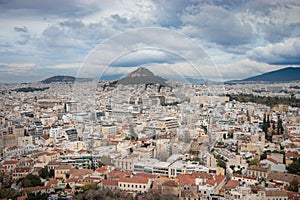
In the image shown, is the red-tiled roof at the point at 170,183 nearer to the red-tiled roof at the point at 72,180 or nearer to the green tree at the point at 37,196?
the red-tiled roof at the point at 72,180

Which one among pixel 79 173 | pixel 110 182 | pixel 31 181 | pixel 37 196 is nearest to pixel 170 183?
pixel 110 182

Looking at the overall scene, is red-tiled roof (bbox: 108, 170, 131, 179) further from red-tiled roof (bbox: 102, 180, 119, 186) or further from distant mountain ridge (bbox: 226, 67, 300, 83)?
distant mountain ridge (bbox: 226, 67, 300, 83)

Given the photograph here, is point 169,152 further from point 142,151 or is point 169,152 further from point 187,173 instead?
point 187,173

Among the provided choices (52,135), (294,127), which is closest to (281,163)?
(294,127)

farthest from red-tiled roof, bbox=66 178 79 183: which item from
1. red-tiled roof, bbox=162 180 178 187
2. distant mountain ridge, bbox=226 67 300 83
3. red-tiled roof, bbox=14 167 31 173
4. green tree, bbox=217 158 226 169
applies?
distant mountain ridge, bbox=226 67 300 83

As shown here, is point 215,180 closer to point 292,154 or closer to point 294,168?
point 294,168
